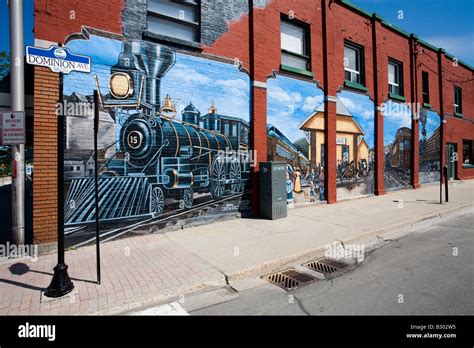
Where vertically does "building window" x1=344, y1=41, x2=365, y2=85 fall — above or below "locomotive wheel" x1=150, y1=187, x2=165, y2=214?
above

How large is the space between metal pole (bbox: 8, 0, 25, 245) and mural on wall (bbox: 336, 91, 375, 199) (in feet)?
34.4

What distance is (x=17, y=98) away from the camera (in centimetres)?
601

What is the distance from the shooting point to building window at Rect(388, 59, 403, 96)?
15.1 m

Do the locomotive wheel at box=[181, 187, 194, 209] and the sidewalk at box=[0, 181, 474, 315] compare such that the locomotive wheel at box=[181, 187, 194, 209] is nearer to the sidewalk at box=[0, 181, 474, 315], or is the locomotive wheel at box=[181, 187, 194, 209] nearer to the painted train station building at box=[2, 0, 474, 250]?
the painted train station building at box=[2, 0, 474, 250]

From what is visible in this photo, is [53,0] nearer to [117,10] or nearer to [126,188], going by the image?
[117,10]

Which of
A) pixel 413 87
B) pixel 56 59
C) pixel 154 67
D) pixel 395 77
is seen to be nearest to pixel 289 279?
pixel 56 59

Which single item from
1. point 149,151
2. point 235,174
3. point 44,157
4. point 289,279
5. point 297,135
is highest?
point 297,135

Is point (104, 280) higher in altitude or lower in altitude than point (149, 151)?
lower

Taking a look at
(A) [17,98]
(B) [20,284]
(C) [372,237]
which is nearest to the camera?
(B) [20,284]

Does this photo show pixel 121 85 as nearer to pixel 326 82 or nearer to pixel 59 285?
pixel 59 285

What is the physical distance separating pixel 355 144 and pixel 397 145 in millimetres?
4037

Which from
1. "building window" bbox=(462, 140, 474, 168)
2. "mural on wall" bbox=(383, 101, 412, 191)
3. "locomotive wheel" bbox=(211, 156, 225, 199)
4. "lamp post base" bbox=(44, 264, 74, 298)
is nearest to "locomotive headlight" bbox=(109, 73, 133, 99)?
"locomotive wheel" bbox=(211, 156, 225, 199)

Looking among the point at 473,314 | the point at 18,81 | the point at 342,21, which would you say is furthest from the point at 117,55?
the point at 342,21

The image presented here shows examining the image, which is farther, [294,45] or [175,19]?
[294,45]
